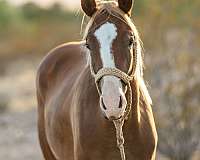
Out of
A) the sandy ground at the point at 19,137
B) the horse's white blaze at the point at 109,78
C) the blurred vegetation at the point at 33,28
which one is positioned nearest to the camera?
the horse's white blaze at the point at 109,78

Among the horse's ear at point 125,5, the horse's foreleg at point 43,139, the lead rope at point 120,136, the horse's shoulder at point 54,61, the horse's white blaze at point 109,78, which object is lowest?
the horse's foreleg at point 43,139

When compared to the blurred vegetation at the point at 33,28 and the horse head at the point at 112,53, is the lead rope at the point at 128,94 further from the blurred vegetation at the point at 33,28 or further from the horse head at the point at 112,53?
the blurred vegetation at the point at 33,28

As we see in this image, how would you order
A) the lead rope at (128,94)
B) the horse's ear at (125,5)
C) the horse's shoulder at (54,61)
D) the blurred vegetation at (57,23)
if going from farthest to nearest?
the blurred vegetation at (57,23)
the horse's shoulder at (54,61)
the horse's ear at (125,5)
the lead rope at (128,94)

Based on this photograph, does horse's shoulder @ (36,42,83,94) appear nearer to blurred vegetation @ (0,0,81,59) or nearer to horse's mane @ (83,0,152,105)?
horse's mane @ (83,0,152,105)

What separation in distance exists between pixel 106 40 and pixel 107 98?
1.38ft

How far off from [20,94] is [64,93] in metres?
9.75

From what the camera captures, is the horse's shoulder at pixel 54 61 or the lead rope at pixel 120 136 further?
the horse's shoulder at pixel 54 61

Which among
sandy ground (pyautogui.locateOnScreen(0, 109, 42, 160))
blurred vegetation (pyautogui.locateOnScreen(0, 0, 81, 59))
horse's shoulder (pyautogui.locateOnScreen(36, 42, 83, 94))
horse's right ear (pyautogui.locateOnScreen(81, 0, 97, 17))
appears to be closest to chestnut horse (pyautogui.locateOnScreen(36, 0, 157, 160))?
horse's right ear (pyautogui.locateOnScreen(81, 0, 97, 17))

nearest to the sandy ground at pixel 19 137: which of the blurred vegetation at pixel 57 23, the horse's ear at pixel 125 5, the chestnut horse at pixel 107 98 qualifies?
the blurred vegetation at pixel 57 23

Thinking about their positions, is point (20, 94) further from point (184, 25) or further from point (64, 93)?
point (64, 93)

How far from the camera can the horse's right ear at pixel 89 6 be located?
15.6ft

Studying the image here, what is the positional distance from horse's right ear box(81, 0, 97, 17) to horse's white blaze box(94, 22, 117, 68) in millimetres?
287

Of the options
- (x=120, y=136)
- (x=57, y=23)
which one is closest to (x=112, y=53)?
(x=120, y=136)

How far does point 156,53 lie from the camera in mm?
8289
